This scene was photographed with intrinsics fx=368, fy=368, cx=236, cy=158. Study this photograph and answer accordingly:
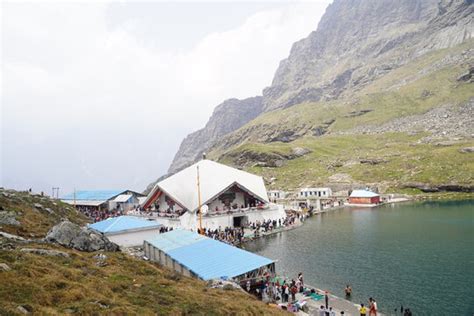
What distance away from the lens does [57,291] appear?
1384 cm

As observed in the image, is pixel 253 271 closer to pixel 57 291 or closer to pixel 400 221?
pixel 57 291

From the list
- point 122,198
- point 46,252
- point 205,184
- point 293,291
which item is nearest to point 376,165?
point 205,184

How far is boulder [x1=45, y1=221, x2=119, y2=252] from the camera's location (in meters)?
23.9

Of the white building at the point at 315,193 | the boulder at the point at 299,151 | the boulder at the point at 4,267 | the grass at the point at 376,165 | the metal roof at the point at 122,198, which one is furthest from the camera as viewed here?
the boulder at the point at 299,151

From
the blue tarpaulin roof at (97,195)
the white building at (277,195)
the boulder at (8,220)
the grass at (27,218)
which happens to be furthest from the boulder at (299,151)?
the boulder at (8,220)

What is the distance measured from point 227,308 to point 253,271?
9.62 m

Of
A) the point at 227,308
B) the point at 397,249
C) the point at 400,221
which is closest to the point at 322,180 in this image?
the point at 400,221

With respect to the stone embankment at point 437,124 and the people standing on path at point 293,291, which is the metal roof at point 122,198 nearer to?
the people standing on path at point 293,291

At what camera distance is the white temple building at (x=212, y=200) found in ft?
185

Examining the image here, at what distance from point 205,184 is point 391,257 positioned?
109 ft

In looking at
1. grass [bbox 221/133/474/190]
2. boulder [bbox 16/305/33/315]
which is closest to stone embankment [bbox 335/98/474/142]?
grass [bbox 221/133/474/190]

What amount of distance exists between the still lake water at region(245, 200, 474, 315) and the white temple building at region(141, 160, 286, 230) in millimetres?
8158

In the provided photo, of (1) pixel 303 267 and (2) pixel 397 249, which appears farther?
(2) pixel 397 249

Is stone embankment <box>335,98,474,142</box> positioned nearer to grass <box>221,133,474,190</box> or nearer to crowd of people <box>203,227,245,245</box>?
grass <box>221,133,474,190</box>
